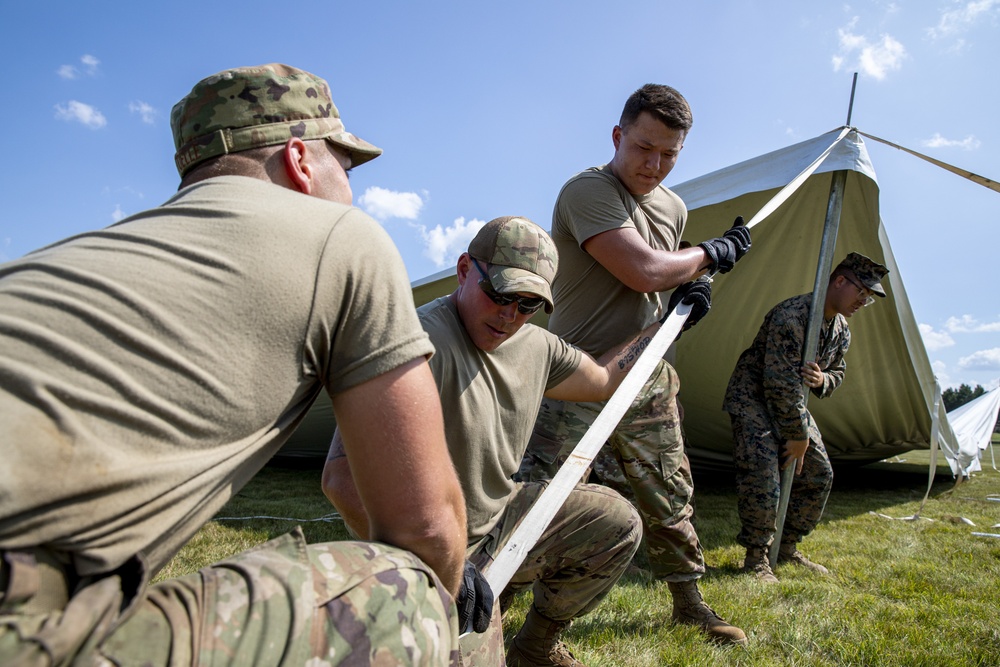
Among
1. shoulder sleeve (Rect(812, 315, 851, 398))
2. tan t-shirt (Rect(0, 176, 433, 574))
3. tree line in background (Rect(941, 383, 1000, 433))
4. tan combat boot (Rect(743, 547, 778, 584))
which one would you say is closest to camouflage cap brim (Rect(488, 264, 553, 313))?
tan t-shirt (Rect(0, 176, 433, 574))

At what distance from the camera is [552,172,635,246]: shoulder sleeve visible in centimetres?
261

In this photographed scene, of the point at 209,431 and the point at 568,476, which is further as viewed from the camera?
the point at 568,476

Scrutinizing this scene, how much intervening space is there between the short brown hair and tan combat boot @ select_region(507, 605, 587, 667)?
69.5 inches

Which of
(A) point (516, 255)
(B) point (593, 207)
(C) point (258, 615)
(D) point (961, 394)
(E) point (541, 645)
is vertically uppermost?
(B) point (593, 207)

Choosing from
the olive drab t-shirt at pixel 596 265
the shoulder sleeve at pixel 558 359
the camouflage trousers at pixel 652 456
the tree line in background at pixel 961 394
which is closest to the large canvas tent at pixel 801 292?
the olive drab t-shirt at pixel 596 265

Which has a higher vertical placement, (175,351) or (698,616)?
(175,351)

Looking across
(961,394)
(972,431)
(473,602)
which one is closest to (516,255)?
(473,602)

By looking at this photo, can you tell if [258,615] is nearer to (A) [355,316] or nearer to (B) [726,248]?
(A) [355,316]

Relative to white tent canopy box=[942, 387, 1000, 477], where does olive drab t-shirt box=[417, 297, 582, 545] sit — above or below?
above

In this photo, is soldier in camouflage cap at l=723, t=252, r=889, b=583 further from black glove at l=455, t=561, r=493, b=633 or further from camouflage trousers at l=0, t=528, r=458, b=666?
camouflage trousers at l=0, t=528, r=458, b=666

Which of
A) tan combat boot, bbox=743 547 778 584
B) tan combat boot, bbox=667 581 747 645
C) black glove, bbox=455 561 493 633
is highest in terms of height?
black glove, bbox=455 561 493 633

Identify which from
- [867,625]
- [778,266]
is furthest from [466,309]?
[778,266]

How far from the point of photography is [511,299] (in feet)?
5.96

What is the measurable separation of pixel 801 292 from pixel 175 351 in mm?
5585
